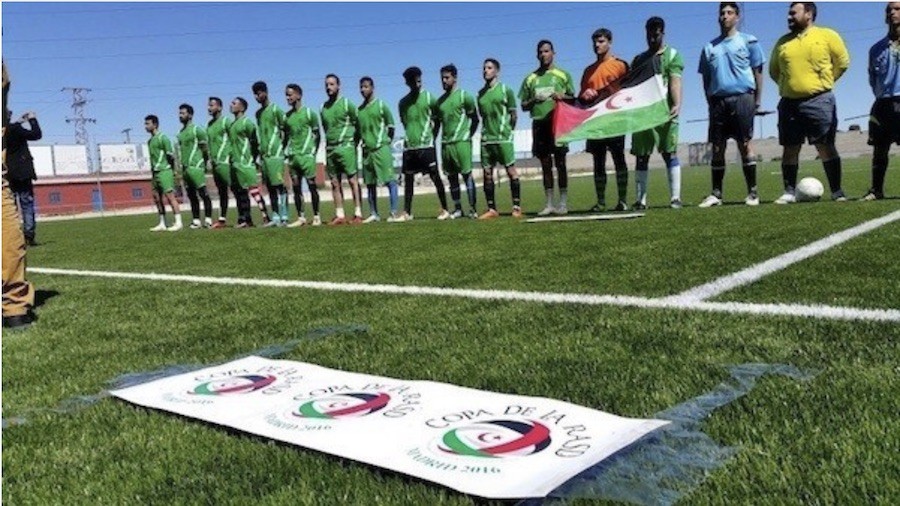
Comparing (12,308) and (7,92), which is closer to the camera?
(12,308)

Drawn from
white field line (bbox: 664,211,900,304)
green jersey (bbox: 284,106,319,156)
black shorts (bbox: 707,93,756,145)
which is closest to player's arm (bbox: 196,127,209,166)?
green jersey (bbox: 284,106,319,156)

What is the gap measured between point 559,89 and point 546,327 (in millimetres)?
6855

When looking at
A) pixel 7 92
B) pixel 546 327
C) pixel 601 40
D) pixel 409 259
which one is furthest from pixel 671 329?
pixel 601 40

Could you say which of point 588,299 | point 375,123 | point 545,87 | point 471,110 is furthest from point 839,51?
point 375,123

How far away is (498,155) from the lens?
1012 centimetres

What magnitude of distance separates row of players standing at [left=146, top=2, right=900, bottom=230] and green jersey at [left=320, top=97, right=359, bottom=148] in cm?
2

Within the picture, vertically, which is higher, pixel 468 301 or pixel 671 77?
pixel 671 77

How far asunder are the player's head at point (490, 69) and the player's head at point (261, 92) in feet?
12.9

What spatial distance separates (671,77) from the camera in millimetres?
8609

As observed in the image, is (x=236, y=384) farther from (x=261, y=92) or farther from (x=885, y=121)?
(x=261, y=92)

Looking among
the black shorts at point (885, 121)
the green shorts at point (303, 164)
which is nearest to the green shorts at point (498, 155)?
the green shorts at point (303, 164)

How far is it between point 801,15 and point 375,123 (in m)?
6.03

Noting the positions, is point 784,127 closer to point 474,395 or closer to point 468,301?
point 468,301

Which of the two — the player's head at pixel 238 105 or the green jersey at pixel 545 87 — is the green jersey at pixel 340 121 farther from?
the green jersey at pixel 545 87
